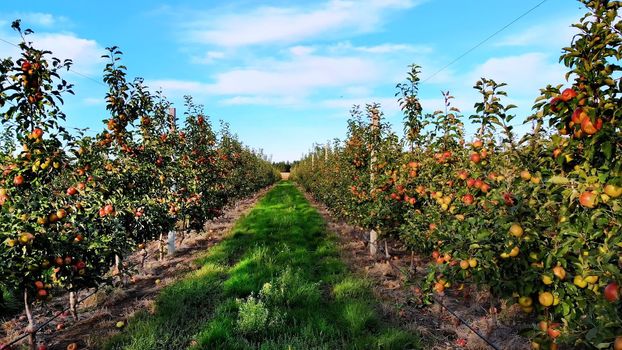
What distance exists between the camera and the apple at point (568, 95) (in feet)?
7.78

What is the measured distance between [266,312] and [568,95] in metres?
3.66

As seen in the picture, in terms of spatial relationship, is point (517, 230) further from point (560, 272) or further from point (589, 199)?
point (589, 199)

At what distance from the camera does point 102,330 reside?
4.85m

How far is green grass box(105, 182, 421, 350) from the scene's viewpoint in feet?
13.5

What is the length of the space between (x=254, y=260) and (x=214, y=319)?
265cm

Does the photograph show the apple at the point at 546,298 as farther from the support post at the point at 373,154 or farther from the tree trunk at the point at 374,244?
the tree trunk at the point at 374,244

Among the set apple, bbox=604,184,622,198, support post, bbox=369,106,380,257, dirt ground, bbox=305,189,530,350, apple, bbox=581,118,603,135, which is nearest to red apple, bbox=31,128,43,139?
dirt ground, bbox=305,189,530,350

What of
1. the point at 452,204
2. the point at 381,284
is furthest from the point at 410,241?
the point at 452,204

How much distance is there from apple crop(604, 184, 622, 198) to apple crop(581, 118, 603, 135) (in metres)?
0.32

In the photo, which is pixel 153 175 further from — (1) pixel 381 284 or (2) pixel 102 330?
(1) pixel 381 284

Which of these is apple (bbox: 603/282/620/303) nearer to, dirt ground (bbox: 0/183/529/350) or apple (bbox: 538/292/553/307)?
apple (bbox: 538/292/553/307)

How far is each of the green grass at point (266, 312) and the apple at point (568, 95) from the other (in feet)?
9.24

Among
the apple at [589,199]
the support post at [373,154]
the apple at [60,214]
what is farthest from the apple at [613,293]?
the support post at [373,154]

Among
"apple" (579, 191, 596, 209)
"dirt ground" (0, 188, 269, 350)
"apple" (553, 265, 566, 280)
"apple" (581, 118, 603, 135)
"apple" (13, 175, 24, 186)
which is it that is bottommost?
"dirt ground" (0, 188, 269, 350)
